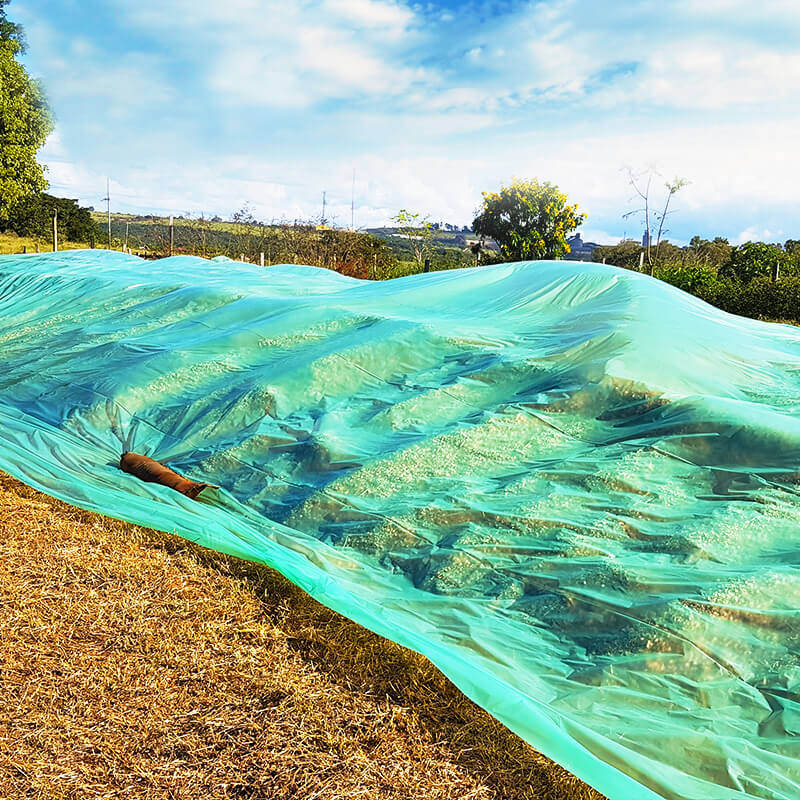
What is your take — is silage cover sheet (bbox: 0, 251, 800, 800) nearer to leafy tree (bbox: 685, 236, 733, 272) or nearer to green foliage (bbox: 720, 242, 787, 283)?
green foliage (bbox: 720, 242, 787, 283)

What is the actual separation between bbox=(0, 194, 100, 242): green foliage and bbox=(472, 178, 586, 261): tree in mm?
16303

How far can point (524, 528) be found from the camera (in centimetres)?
229

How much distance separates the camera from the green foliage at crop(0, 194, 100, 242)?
2481 centimetres

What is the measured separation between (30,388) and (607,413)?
3046mm

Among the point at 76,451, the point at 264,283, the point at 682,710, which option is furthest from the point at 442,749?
the point at 264,283

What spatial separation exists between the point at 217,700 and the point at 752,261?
597 inches

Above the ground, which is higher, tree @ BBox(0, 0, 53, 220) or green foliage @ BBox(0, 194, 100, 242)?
tree @ BBox(0, 0, 53, 220)

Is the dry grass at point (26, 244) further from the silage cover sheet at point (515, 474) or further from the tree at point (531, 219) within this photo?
the silage cover sheet at point (515, 474)

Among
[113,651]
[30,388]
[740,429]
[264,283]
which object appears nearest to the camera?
[113,651]

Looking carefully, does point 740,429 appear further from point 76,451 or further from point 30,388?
point 30,388

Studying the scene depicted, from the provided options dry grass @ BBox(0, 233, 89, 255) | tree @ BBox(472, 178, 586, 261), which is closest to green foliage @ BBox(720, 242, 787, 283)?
tree @ BBox(472, 178, 586, 261)

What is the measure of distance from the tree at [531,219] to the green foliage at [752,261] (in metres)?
3.26

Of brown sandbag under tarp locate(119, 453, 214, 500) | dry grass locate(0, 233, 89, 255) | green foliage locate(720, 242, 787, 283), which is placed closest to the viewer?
brown sandbag under tarp locate(119, 453, 214, 500)

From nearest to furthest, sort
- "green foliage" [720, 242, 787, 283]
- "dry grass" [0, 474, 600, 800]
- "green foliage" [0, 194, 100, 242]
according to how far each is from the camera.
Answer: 1. "dry grass" [0, 474, 600, 800]
2. "green foliage" [720, 242, 787, 283]
3. "green foliage" [0, 194, 100, 242]
